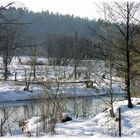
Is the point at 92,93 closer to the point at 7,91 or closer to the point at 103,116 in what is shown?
the point at 7,91

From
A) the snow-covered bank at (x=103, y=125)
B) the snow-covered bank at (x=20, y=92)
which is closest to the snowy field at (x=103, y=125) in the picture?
the snow-covered bank at (x=103, y=125)

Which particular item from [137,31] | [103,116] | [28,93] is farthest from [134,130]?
[28,93]

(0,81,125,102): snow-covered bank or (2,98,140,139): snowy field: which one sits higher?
(0,81,125,102): snow-covered bank

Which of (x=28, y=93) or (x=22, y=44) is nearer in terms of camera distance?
(x=22, y=44)

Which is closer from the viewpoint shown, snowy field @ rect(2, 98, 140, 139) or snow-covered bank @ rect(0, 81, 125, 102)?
snowy field @ rect(2, 98, 140, 139)

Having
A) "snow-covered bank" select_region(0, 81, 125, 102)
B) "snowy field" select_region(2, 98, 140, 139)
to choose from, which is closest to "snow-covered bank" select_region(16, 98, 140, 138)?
"snowy field" select_region(2, 98, 140, 139)

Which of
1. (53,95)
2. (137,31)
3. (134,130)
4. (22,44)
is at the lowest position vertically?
(134,130)

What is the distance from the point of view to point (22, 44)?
766cm

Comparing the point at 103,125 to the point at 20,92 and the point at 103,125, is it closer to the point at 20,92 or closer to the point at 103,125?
the point at 103,125

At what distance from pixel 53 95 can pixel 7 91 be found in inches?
647

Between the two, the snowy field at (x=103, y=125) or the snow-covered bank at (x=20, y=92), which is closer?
the snowy field at (x=103, y=125)

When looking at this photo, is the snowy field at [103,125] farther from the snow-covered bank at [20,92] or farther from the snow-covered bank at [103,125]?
the snow-covered bank at [20,92]

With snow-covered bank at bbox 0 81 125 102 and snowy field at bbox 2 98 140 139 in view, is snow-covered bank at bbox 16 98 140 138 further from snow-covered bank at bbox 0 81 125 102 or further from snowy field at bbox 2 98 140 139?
snow-covered bank at bbox 0 81 125 102

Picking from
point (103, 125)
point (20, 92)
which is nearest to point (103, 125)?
point (103, 125)
